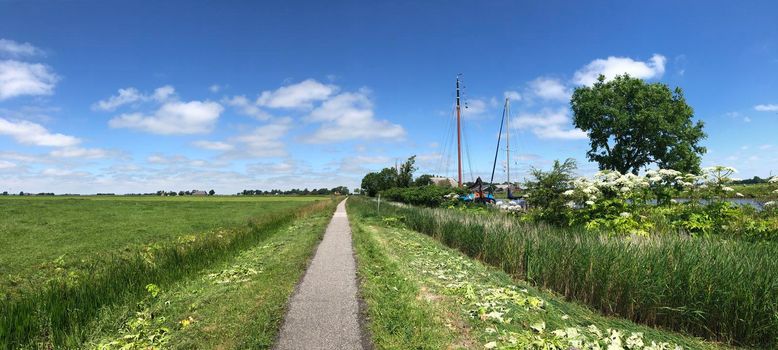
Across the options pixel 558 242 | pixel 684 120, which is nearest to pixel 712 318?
pixel 558 242

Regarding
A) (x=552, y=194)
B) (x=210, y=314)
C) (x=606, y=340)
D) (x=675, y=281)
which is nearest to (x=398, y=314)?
(x=606, y=340)

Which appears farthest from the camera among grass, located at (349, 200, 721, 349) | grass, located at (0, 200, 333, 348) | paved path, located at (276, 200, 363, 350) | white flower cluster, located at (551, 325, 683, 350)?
grass, located at (0, 200, 333, 348)

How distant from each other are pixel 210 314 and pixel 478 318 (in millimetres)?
Answer: 3959

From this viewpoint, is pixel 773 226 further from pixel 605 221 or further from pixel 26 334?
pixel 26 334

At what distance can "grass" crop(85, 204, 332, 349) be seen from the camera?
495 centimetres

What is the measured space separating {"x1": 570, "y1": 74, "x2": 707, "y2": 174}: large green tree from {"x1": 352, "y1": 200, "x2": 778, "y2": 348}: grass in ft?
117

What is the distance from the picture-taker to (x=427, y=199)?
31.2 metres

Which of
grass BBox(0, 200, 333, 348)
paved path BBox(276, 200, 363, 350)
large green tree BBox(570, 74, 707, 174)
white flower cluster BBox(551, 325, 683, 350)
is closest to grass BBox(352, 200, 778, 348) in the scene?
white flower cluster BBox(551, 325, 683, 350)

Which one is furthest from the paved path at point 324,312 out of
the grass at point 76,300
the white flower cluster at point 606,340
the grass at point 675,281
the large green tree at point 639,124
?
the large green tree at point 639,124

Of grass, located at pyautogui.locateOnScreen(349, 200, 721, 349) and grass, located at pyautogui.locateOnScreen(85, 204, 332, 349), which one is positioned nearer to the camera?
grass, located at pyautogui.locateOnScreen(349, 200, 721, 349)

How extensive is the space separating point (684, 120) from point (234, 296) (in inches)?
1730

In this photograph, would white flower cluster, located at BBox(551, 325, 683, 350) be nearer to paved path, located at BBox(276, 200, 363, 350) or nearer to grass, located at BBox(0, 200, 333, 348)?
paved path, located at BBox(276, 200, 363, 350)

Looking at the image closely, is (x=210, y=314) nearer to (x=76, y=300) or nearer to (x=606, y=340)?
(x=76, y=300)

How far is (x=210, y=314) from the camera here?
19.5 ft
